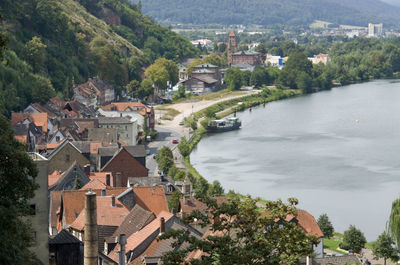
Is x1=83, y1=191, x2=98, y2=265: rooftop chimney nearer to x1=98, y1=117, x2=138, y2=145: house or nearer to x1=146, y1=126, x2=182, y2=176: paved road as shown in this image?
x1=146, y1=126, x2=182, y2=176: paved road

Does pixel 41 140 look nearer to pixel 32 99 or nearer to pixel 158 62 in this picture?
pixel 32 99

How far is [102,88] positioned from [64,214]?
122 ft

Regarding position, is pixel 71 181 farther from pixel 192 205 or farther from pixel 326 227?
pixel 326 227

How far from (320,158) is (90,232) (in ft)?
98.3

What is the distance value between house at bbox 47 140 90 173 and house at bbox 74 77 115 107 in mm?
19712

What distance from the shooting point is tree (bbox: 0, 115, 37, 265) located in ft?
26.6

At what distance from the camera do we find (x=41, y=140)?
36.3 m

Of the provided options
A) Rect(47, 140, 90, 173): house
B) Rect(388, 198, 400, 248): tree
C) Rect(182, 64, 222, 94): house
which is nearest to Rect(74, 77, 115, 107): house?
Rect(182, 64, 222, 94): house

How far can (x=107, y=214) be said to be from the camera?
19266mm

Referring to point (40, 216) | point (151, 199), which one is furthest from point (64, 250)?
point (151, 199)

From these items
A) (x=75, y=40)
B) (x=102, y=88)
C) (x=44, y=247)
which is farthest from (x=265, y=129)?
(x=44, y=247)

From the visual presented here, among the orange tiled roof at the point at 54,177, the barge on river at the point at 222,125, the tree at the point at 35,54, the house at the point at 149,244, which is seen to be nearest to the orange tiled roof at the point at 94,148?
the orange tiled roof at the point at 54,177

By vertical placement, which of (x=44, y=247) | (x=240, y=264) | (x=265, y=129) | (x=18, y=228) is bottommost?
(x=265, y=129)

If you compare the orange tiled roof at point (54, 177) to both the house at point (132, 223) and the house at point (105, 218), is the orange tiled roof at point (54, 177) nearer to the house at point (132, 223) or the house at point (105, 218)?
the house at point (105, 218)
